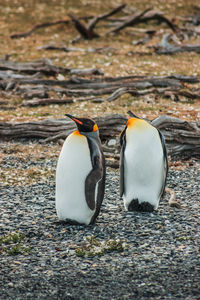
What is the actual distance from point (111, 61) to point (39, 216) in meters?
11.7

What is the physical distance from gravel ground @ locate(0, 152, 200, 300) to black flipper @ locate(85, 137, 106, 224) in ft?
0.85

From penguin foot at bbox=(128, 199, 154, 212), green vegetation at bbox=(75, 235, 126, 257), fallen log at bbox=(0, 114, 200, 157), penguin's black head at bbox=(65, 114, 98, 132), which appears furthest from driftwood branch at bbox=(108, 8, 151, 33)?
green vegetation at bbox=(75, 235, 126, 257)

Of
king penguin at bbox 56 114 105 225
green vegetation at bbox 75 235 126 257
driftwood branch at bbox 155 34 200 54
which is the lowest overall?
driftwood branch at bbox 155 34 200 54

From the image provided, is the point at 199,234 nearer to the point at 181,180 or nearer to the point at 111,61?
the point at 181,180

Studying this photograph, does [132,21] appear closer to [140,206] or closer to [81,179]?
[140,206]

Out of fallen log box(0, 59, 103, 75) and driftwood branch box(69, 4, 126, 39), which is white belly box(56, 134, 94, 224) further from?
driftwood branch box(69, 4, 126, 39)

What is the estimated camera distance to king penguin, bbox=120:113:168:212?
5980 millimetres

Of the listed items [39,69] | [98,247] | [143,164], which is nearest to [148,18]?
[39,69]

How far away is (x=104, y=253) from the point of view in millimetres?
4809

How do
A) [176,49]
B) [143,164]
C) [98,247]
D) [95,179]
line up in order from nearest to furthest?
[98,247]
[95,179]
[143,164]
[176,49]

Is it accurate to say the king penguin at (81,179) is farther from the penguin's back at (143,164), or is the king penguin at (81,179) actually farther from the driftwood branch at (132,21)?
the driftwood branch at (132,21)

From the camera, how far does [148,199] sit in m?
6.01

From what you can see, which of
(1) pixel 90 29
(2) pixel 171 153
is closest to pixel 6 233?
(2) pixel 171 153

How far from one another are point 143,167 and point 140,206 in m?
0.46
